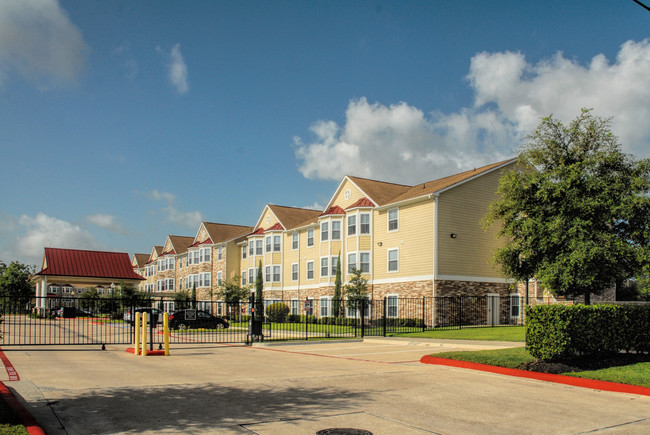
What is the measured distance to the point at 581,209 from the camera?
25359 mm

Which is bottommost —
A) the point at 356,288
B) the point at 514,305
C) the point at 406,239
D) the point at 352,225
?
the point at 514,305

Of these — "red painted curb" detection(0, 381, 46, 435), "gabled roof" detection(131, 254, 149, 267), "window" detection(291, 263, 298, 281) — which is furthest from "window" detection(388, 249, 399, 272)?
"gabled roof" detection(131, 254, 149, 267)

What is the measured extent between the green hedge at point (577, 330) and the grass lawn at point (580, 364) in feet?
1.24

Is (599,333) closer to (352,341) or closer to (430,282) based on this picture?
(352,341)

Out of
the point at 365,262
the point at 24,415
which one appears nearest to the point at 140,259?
the point at 365,262

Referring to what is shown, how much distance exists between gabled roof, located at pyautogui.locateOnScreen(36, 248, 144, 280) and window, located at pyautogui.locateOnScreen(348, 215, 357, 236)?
3571 cm

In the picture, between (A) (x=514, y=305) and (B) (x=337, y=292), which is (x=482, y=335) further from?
(B) (x=337, y=292)

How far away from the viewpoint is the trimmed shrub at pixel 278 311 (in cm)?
4472

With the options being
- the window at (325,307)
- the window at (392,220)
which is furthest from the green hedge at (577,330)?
the window at (325,307)

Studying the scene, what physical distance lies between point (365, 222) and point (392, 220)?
278 cm

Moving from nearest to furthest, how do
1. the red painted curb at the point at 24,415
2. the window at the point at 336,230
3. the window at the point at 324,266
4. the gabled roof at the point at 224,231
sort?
the red painted curb at the point at 24,415
the window at the point at 336,230
the window at the point at 324,266
the gabled roof at the point at 224,231

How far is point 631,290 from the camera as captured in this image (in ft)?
229

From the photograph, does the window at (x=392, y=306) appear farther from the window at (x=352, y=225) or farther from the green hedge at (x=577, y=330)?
the green hedge at (x=577, y=330)

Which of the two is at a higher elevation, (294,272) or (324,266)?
(324,266)
